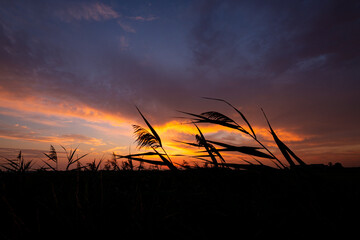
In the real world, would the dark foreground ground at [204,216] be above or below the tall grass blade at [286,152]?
below

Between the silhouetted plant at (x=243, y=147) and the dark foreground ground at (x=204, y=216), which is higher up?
the silhouetted plant at (x=243, y=147)

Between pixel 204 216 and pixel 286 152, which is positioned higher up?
pixel 286 152

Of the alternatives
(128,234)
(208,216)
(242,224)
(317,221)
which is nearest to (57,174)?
(128,234)

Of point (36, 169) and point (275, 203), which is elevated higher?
point (36, 169)

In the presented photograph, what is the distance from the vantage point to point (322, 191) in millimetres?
1783

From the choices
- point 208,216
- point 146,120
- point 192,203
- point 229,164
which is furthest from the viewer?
point 146,120

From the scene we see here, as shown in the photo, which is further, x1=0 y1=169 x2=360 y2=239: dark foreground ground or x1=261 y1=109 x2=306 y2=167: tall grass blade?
x1=261 y1=109 x2=306 y2=167: tall grass blade

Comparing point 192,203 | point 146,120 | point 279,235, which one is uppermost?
point 146,120

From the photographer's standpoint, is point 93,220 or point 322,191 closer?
point 93,220

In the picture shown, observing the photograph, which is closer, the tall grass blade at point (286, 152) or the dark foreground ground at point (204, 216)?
the dark foreground ground at point (204, 216)

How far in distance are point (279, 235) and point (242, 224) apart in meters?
0.25

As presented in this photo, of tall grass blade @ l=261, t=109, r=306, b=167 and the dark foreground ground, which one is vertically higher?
tall grass blade @ l=261, t=109, r=306, b=167

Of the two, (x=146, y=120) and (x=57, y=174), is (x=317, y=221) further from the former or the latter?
(x=57, y=174)

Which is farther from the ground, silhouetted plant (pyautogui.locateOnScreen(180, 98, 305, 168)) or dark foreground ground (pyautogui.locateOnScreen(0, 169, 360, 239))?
silhouetted plant (pyautogui.locateOnScreen(180, 98, 305, 168))
